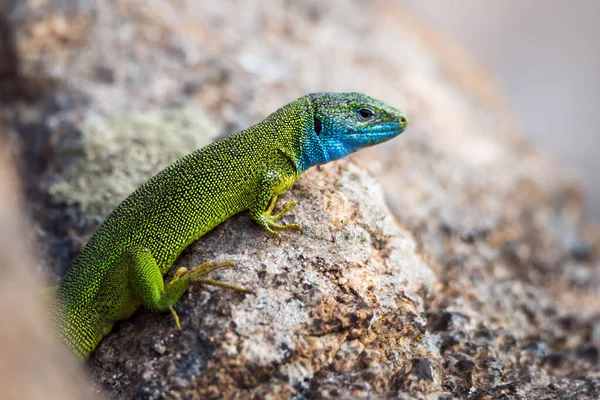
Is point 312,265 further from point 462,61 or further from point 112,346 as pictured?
point 462,61

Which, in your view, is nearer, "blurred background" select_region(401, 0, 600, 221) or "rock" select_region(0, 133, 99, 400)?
"rock" select_region(0, 133, 99, 400)

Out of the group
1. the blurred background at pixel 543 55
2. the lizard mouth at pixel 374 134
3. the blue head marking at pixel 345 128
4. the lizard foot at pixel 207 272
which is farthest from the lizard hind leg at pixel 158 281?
the blurred background at pixel 543 55

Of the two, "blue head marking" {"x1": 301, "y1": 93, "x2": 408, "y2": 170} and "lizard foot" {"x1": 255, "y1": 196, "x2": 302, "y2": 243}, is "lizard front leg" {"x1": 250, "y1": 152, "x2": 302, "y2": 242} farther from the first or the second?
"blue head marking" {"x1": 301, "y1": 93, "x2": 408, "y2": 170}

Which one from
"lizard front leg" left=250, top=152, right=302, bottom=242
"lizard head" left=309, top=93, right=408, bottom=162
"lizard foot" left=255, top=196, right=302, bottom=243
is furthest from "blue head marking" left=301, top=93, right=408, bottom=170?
"lizard foot" left=255, top=196, right=302, bottom=243

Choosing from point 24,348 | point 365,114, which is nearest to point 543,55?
point 365,114

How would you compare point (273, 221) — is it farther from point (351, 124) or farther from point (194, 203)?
point (351, 124)

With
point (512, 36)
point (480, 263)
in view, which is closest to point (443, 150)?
point (480, 263)

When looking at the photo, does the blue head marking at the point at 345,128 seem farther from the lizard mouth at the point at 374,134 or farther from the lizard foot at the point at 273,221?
the lizard foot at the point at 273,221
